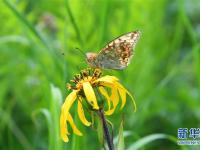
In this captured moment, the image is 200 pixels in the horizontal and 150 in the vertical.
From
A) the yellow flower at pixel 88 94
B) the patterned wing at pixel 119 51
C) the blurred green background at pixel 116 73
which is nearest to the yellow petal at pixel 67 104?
the yellow flower at pixel 88 94

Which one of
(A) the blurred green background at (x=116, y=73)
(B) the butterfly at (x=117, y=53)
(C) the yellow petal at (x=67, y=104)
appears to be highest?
(A) the blurred green background at (x=116, y=73)

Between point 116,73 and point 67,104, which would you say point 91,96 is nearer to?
point 67,104

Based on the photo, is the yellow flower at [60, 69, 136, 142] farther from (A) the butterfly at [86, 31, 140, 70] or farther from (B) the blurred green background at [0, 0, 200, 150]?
(B) the blurred green background at [0, 0, 200, 150]

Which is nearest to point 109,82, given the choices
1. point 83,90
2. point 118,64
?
point 83,90

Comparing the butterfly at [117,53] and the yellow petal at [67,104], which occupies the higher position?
the butterfly at [117,53]

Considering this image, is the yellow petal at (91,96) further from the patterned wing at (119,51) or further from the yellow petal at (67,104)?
the patterned wing at (119,51)

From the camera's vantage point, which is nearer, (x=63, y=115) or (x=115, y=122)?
(x=63, y=115)

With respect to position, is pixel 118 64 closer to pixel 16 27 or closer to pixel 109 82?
pixel 109 82
